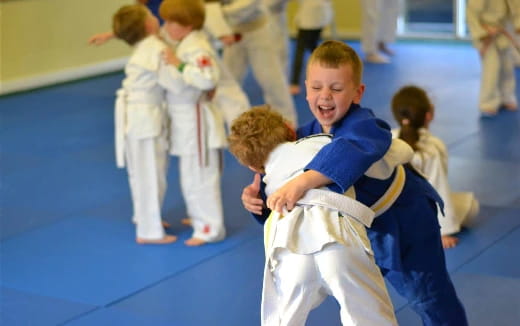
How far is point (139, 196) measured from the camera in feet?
16.7

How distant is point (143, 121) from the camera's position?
194 inches

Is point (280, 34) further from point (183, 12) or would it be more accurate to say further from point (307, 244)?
point (307, 244)

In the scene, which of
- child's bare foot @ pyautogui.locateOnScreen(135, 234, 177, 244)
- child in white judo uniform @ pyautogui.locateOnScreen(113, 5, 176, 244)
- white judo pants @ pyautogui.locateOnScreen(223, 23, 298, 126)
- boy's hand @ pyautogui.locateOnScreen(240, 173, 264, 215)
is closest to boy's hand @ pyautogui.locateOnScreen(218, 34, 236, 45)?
white judo pants @ pyautogui.locateOnScreen(223, 23, 298, 126)

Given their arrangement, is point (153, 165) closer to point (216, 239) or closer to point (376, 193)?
point (216, 239)

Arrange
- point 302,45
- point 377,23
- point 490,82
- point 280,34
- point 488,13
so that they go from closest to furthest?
point 488,13, point 490,82, point 280,34, point 302,45, point 377,23

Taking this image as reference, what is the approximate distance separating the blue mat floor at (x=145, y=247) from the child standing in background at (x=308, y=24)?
0.60 metres

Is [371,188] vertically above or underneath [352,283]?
above

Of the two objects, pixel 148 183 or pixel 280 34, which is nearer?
pixel 148 183

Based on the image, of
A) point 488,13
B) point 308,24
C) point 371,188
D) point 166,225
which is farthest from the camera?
point 308,24

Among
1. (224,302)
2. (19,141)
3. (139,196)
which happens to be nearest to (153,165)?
(139,196)

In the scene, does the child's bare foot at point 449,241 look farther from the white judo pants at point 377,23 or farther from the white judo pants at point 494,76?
the white judo pants at point 377,23

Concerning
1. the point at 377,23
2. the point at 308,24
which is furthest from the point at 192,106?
the point at 377,23

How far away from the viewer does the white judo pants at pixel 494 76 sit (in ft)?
24.6

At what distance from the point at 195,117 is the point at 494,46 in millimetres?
3570
